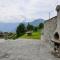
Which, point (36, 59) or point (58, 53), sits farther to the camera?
point (58, 53)

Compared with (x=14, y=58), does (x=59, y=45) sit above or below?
above

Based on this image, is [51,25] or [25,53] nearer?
[25,53]

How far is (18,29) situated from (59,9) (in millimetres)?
21817

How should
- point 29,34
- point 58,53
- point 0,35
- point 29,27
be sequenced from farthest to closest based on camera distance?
1. point 29,27
2. point 29,34
3. point 0,35
4. point 58,53

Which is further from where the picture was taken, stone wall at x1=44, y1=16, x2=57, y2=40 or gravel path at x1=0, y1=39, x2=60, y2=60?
stone wall at x1=44, y1=16, x2=57, y2=40

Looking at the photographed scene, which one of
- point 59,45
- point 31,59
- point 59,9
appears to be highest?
point 59,9

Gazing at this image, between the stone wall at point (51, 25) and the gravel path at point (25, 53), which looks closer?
the gravel path at point (25, 53)

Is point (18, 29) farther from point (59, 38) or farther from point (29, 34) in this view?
point (59, 38)

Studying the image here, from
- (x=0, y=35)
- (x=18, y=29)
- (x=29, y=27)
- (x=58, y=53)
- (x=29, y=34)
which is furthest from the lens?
(x=29, y=27)

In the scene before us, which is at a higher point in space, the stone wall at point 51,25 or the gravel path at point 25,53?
the stone wall at point 51,25

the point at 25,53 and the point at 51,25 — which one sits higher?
the point at 51,25

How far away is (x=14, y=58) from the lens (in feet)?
32.8

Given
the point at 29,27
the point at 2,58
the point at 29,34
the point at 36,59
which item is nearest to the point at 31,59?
the point at 36,59

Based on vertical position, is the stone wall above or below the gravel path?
above
